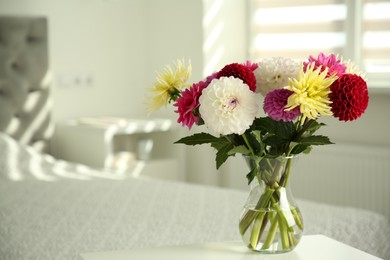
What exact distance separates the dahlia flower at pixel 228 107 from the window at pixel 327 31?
2.39 m

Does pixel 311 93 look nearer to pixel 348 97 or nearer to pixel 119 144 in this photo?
pixel 348 97

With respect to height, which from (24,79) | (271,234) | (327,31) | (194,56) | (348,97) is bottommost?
(271,234)

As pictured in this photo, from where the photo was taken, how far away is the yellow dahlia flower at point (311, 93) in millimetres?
1348

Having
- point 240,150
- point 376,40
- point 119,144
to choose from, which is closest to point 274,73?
point 240,150

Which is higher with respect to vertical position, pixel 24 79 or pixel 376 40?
pixel 376 40

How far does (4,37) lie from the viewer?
13.2 ft

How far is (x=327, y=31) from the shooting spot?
13.7 feet

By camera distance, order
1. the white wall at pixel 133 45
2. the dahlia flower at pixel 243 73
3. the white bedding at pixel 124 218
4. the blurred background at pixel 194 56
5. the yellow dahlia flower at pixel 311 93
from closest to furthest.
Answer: the yellow dahlia flower at pixel 311 93, the dahlia flower at pixel 243 73, the white bedding at pixel 124 218, the blurred background at pixel 194 56, the white wall at pixel 133 45

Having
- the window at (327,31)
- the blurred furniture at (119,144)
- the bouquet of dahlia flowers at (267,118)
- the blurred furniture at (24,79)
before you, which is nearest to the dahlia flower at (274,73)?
the bouquet of dahlia flowers at (267,118)

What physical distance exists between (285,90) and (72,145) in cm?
300

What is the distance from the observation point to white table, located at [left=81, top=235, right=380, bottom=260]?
1507 mm

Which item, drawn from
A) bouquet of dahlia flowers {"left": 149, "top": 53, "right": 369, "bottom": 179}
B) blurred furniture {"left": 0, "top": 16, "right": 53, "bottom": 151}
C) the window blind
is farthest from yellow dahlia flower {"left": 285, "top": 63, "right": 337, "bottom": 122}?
blurred furniture {"left": 0, "top": 16, "right": 53, "bottom": 151}

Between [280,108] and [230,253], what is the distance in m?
0.34

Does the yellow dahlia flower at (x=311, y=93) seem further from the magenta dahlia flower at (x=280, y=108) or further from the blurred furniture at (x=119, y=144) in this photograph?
the blurred furniture at (x=119, y=144)
